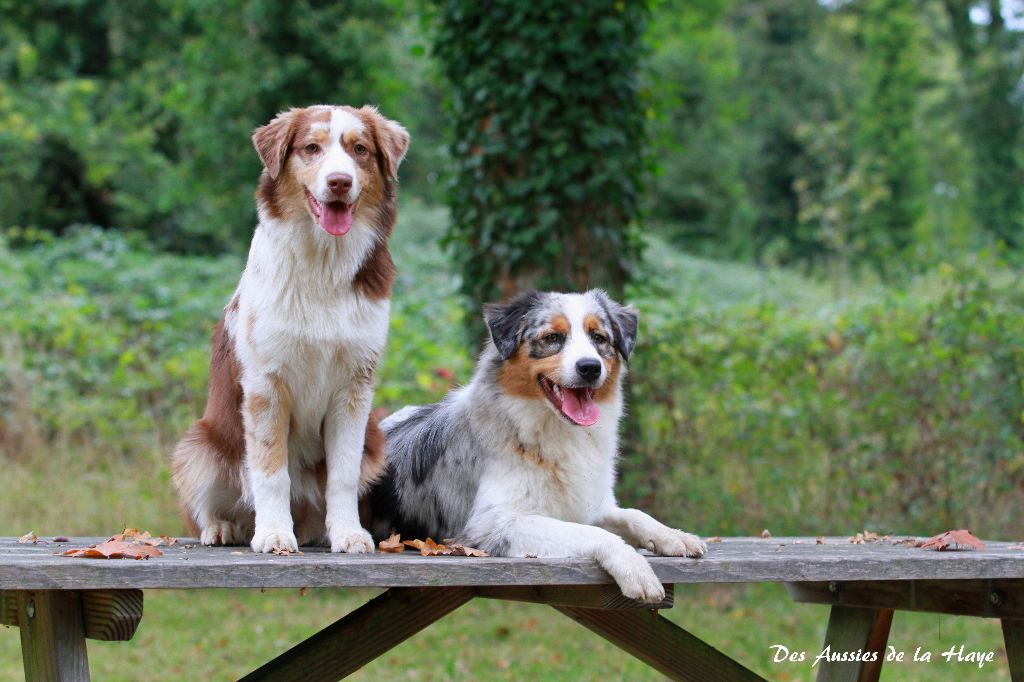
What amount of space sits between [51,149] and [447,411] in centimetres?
1976

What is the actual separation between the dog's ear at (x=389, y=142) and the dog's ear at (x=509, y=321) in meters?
0.62

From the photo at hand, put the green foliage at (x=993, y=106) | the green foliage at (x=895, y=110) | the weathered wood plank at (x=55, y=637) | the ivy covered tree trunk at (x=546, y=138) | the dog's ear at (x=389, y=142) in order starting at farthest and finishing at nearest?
the green foliage at (x=895, y=110) < the green foliage at (x=993, y=106) < the ivy covered tree trunk at (x=546, y=138) < the dog's ear at (x=389, y=142) < the weathered wood plank at (x=55, y=637)

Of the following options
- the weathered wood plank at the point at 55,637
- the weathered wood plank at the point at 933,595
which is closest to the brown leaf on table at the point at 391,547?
the weathered wood plank at the point at 55,637

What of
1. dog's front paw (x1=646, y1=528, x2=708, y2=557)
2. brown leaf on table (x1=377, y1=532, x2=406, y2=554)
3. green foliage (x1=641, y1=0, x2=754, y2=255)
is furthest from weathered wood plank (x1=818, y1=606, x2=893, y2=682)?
green foliage (x1=641, y1=0, x2=754, y2=255)

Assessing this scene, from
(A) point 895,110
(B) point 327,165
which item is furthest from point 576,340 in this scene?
(A) point 895,110

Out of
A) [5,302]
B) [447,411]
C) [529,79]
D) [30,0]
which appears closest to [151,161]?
[30,0]

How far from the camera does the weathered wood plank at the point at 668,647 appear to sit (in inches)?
133

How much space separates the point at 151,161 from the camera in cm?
2012

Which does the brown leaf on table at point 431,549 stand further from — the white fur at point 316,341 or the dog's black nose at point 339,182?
the dog's black nose at point 339,182

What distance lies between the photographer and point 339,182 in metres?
3.28

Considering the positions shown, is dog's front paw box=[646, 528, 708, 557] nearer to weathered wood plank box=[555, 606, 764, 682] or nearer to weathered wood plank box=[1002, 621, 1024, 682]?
weathered wood plank box=[555, 606, 764, 682]

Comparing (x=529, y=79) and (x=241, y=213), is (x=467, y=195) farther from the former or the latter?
(x=241, y=213)

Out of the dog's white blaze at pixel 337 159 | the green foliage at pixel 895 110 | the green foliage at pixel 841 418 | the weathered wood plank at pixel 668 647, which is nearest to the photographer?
the dog's white blaze at pixel 337 159

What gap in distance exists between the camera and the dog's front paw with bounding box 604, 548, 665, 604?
2.74 meters
